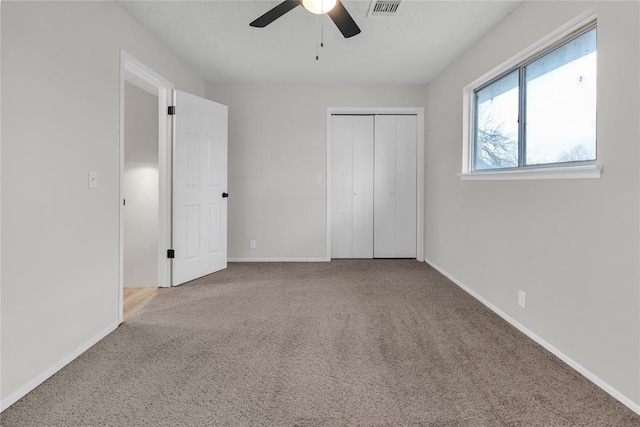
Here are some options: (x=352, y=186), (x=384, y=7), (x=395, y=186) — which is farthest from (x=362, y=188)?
(x=384, y=7)

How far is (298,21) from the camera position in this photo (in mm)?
3020

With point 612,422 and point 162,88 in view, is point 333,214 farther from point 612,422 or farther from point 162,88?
point 612,422

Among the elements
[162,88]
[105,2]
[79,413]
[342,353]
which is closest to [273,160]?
[162,88]

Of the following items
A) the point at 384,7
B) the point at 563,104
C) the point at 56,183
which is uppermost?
the point at 384,7

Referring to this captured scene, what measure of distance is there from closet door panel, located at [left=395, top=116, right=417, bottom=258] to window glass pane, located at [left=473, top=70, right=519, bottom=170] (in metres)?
1.42

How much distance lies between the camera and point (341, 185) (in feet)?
16.7

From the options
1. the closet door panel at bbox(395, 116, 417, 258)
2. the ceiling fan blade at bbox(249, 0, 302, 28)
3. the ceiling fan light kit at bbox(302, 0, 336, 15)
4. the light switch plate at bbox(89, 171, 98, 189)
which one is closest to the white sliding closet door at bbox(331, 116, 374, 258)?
the closet door panel at bbox(395, 116, 417, 258)

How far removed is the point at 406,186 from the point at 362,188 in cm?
62

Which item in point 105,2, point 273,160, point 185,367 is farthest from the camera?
point 273,160

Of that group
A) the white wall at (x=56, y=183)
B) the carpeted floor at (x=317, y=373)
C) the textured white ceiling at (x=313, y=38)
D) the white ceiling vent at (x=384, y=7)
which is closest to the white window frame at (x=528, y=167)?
the textured white ceiling at (x=313, y=38)

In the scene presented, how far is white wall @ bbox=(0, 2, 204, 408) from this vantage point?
69.1 inches

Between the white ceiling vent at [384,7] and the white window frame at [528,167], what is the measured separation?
3.25 ft

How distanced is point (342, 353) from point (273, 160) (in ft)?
10.7

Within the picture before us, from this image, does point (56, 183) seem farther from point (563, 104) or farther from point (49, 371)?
point (563, 104)
